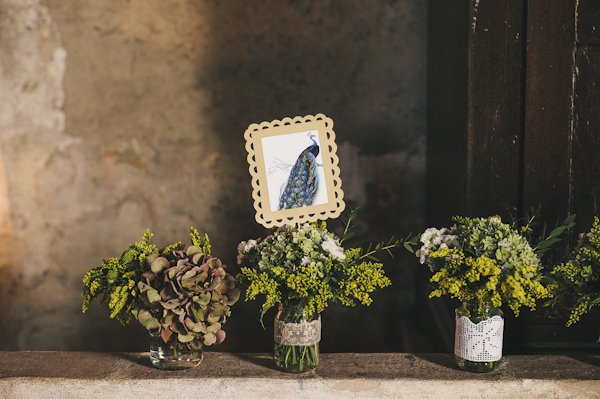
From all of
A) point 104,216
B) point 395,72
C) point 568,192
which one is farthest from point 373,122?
point 104,216

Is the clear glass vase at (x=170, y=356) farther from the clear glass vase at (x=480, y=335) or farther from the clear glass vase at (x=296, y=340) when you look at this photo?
the clear glass vase at (x=480, y=335)

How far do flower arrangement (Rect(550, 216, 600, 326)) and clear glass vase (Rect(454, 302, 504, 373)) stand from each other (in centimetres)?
16

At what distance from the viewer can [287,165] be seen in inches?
49.5

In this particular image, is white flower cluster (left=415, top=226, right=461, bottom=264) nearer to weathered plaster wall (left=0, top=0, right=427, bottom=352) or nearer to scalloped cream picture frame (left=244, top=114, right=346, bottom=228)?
scalloped cream picture frame (left=244, top=114, right=346, bottom=228)

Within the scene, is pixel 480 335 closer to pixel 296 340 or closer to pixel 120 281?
pixel 296 340

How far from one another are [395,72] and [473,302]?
3.86ft

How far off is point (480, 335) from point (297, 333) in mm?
436

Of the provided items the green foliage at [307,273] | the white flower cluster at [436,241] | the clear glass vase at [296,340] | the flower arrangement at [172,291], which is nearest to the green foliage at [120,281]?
the flower arrangement at [172,291]

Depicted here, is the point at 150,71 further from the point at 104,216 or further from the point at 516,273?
the point at 516,273

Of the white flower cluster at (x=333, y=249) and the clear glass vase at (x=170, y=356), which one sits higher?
the white flower cluster at (x=333, y=249)

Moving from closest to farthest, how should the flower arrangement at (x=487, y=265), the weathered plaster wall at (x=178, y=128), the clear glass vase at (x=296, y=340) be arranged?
1. the flower arrangement at (x=487, y=265)
2. the clear glass vase at (x=296, y=340)
3. the weathered plaster wall at (x=178, y=128)

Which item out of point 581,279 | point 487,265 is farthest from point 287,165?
point 581,279

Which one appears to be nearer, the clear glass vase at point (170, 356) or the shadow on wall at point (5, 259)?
the clear glass vase at point (170, 356)

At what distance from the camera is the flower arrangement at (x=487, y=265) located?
1.10m
